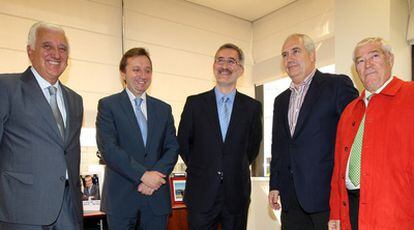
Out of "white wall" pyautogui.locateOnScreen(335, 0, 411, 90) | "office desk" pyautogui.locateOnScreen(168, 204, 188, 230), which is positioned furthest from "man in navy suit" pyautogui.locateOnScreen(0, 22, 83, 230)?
"white wall" pyautogui.locateOnScreen(335, 0, 411, 90)

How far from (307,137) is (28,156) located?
1528 millimetres

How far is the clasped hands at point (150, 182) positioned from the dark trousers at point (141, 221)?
10 centimetres

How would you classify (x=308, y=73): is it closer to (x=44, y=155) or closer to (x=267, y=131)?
(x=44, y=155)

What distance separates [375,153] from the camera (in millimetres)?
1757

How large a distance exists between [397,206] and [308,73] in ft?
3.30

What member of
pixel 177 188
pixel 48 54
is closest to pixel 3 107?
pixel 48 54

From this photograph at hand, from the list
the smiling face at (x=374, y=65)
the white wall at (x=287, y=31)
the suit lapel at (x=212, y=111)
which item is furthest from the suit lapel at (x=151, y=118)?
the white wall at (x=287, y=31)

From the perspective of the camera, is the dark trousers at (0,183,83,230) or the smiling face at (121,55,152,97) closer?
the dark trousers at (0,183,83,230)

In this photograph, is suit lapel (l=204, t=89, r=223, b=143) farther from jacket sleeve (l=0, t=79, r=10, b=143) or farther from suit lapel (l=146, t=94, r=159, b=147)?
jacket sleeve (l=0, t=79, r=10, b=143)

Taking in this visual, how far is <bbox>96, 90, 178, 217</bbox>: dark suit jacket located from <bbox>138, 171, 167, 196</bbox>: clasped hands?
30mm

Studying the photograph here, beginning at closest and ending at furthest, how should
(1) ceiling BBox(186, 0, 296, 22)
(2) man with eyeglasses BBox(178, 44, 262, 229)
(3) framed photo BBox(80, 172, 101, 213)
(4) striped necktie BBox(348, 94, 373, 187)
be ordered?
(4) striped necktie BBox(348, 94, 373, 187)
(2) man with eyeglasses BBox(178, 44, 262, 229)
(3) framed photo BBox(80, 172, 101, 213)
(1) ceiling BBox(186, 0, 296, 22)

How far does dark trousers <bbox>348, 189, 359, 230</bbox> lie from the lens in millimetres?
1866

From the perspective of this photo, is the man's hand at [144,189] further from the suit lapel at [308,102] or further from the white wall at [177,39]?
the white wall at [177,39]

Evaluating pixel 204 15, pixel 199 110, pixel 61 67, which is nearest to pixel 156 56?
pixel 204 15
